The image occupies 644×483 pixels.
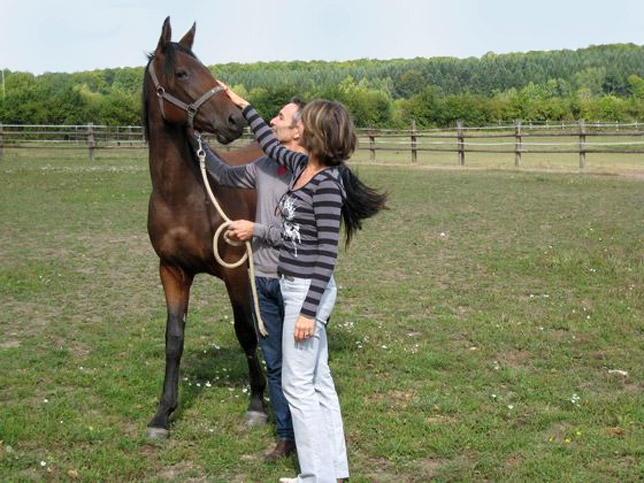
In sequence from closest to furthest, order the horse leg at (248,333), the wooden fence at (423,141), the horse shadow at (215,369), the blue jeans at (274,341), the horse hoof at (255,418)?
the blue jeans at (274,341) → the horse leg at (248,333) → the horse hoof at (255,418) → the horse shadow at (215,369) → the wooden fence at (423,141)

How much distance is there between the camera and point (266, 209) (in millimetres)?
3877

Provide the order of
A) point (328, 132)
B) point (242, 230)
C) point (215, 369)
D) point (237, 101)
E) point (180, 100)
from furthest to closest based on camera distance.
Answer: point (215, 369) < point (180, 100) < point (237, 101) < point (242, 230) < point (328, 132)

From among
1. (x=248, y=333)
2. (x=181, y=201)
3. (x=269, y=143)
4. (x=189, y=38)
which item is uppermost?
(x=189, y=38)

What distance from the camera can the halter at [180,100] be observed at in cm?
419

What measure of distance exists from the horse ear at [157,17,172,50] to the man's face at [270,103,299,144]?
3.05ft

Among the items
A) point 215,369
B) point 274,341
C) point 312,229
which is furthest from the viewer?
point 215,369

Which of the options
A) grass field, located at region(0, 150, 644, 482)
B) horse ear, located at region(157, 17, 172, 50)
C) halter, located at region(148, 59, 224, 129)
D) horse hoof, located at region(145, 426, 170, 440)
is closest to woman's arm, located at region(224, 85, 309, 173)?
halter, located at region(148, 59, 224, 129)

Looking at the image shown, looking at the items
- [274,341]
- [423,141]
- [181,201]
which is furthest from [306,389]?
[423,141]

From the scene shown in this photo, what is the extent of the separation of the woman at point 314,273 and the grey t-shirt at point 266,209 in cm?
19

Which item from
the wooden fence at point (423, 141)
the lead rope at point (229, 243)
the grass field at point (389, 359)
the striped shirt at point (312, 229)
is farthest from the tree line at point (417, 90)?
the striped shirt at point (312, 229)

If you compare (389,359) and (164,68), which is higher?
(164,68)

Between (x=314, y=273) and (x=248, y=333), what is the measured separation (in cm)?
152

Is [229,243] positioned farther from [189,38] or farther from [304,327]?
[189,38]

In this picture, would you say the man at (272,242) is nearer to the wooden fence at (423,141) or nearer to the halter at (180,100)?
the halter at (180,100)
